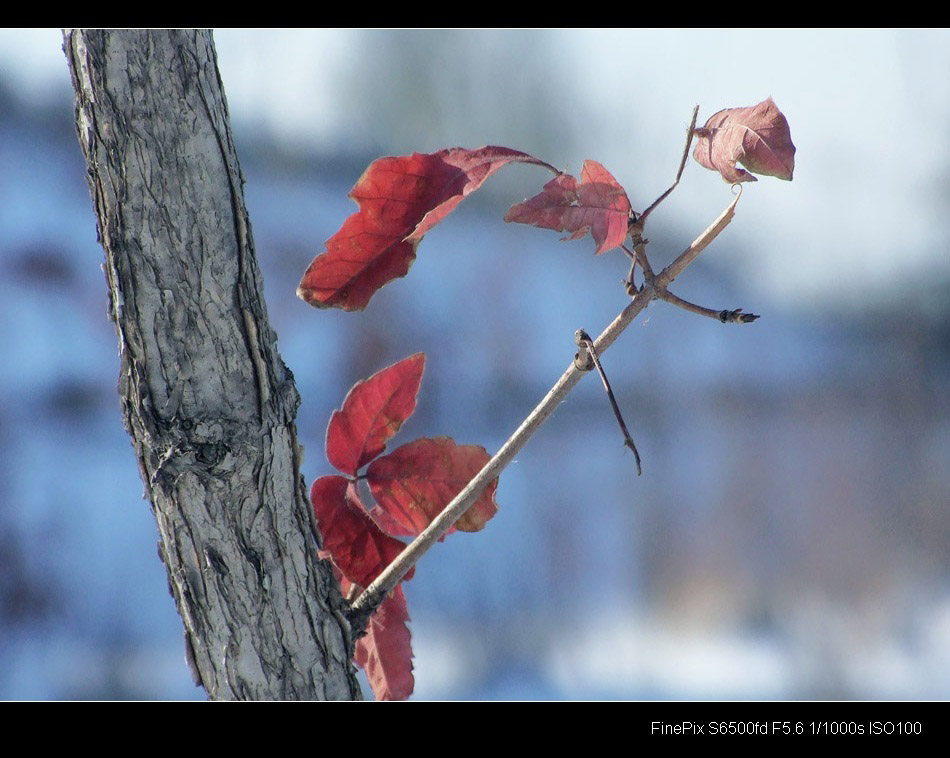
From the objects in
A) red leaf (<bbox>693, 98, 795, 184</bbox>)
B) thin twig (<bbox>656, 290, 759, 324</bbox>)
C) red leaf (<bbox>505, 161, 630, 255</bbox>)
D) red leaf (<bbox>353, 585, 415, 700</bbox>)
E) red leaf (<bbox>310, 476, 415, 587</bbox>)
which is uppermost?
red leaf (<bbox>693, 98, 795, 184</bbox>)

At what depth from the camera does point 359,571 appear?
1.04 feet

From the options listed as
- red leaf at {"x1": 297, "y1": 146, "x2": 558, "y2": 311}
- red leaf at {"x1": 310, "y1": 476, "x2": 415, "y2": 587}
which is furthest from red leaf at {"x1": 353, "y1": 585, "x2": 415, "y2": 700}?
red leaf at {"x1": 297, "y1": 146, "x2": 558, "y2": 311}

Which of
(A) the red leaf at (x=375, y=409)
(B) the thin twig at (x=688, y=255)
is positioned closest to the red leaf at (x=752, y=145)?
(B) the thin twig at (x=688, y=255)

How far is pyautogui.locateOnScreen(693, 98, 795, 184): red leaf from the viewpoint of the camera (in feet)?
0.74

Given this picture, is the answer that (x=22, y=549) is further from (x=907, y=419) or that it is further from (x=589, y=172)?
(x=907, y=419)

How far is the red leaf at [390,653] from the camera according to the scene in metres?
0.32

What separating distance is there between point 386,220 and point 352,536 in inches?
5.1

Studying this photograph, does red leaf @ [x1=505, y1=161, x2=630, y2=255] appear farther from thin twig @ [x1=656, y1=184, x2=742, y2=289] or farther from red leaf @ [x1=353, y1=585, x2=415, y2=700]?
red leaf @ [x1=353, y1=585, x2=415, y2=700]

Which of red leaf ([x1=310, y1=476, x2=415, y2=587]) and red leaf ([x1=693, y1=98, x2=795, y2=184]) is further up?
red leaf ([x1=693, y1=98, x2=795, y2=184])

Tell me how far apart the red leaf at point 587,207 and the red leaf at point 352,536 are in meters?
0.14

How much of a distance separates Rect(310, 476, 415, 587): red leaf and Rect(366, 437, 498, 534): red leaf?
10 millimetres

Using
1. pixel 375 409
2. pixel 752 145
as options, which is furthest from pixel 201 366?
pixel 752 145
